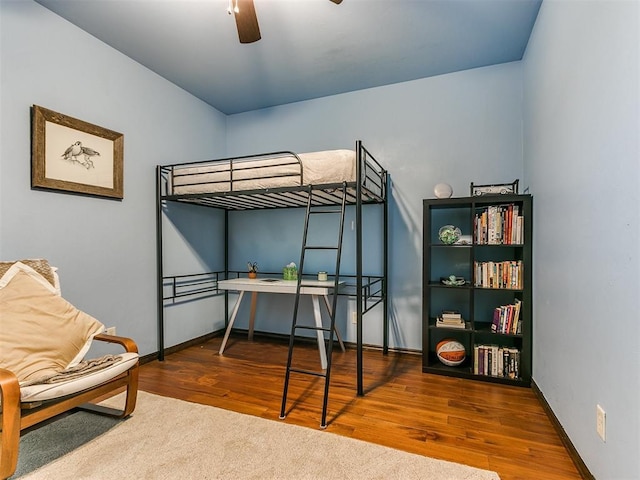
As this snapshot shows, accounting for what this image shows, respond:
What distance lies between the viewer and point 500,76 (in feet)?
9.83

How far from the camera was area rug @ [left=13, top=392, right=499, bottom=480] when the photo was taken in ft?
5.12

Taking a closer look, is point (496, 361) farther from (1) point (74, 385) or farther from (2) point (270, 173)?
(1) point (74, 385)

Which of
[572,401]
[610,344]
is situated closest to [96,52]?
[610,344]

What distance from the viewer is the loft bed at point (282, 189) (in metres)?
2.49

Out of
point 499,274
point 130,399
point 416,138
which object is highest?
point 416,138

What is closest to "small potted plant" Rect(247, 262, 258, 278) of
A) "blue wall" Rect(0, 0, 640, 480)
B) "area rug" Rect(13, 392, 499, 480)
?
"blue wall" Rect(0, 0, 640, 480)

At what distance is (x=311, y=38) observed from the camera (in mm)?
2602

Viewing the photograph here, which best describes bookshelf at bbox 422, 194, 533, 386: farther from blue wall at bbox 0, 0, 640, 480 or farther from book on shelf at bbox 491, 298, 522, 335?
blue wall at bbox 0, 0, 640, 480

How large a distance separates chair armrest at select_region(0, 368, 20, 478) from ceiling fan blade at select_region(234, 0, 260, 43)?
6.82 ft

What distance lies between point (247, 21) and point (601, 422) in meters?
2.55

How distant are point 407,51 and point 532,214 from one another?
1.67 m

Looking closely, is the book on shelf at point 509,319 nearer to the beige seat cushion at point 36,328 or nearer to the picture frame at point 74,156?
the beige seat cushion at point 36,328

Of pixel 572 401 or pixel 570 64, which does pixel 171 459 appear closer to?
pixel 572 401

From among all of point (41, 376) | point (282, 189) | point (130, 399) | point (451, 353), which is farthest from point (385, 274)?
point (41, 376)
